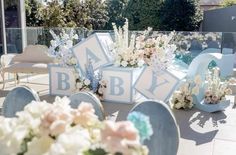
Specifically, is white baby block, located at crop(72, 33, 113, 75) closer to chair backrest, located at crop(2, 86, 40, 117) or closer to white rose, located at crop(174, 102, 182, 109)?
white rose, located at crop(174, 102, 182, 109)

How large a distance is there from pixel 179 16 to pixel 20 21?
10292 millimetres

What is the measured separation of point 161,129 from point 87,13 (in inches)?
509

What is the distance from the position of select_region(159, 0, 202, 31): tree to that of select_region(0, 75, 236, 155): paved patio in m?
12.6

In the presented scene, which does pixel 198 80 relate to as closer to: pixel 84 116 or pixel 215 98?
pixel 215 98

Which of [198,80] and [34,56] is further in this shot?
[34,56]

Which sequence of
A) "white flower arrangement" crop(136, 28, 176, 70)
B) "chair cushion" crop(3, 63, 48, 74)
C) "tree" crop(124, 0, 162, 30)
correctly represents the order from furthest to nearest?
1. "tree" crop(124, 0, 162, 30)
2. "chair cushion" crop(3, 63, 48, 74)
3. "white flower arrangement" crop(136, 28, 176, 70)

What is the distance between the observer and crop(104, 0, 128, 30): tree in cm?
1758

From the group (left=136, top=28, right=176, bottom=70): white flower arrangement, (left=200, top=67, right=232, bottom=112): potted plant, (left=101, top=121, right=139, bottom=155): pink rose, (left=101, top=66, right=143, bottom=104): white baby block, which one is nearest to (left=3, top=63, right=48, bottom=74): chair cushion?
(left=101, top=66, right=143, bottom=104): white baby block

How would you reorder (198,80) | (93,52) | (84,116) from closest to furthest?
(84,116) < (198,80) < (93,52)

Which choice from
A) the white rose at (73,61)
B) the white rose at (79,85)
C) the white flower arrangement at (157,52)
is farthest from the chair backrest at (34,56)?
the white flower arrangement at (157,52)

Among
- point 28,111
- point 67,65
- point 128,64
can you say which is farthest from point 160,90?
point 28,111

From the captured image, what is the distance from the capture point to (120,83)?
427 cm

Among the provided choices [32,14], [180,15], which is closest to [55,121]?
[32,14]

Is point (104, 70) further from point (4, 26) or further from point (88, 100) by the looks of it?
point (4, 26)
